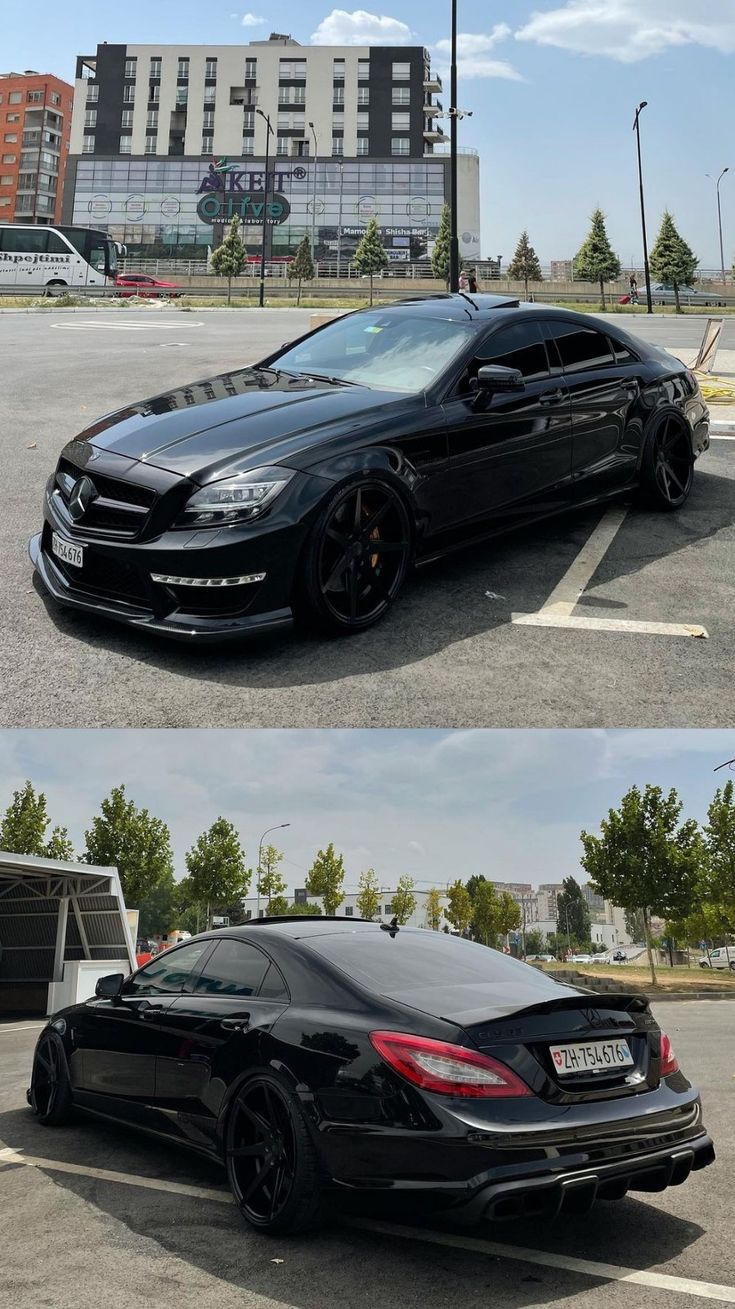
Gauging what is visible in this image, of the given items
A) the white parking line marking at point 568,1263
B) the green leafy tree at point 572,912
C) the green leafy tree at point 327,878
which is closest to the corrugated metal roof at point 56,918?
the white parking line marking at point 568,1263

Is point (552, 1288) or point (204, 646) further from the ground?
point (204, 646)

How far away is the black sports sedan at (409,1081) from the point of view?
310 centimetres

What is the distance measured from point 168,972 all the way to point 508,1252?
190 centimetres

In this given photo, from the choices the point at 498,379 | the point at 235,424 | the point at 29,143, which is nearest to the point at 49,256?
the point at 498,379

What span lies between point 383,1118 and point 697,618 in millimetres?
4128

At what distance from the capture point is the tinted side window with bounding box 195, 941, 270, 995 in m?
4.01

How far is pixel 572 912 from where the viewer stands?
10050 cm

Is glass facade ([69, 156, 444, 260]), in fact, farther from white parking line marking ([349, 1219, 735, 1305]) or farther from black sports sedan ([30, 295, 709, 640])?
white parking line marking ([349, 1219, 735, 1305])

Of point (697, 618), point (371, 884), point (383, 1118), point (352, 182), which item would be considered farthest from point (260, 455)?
point (352, 182)

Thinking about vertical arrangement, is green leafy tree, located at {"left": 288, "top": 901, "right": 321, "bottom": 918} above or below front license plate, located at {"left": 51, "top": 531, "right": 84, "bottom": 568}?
below

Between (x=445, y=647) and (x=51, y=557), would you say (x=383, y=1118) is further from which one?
(x=51, y=557)

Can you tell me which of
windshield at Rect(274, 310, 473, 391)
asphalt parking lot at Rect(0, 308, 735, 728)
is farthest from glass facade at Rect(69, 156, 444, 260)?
asphalt parking lot at Rect(0, 308, 735, 728)

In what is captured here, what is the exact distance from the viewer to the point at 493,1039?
321 centimetres

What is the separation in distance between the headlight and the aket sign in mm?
111748
